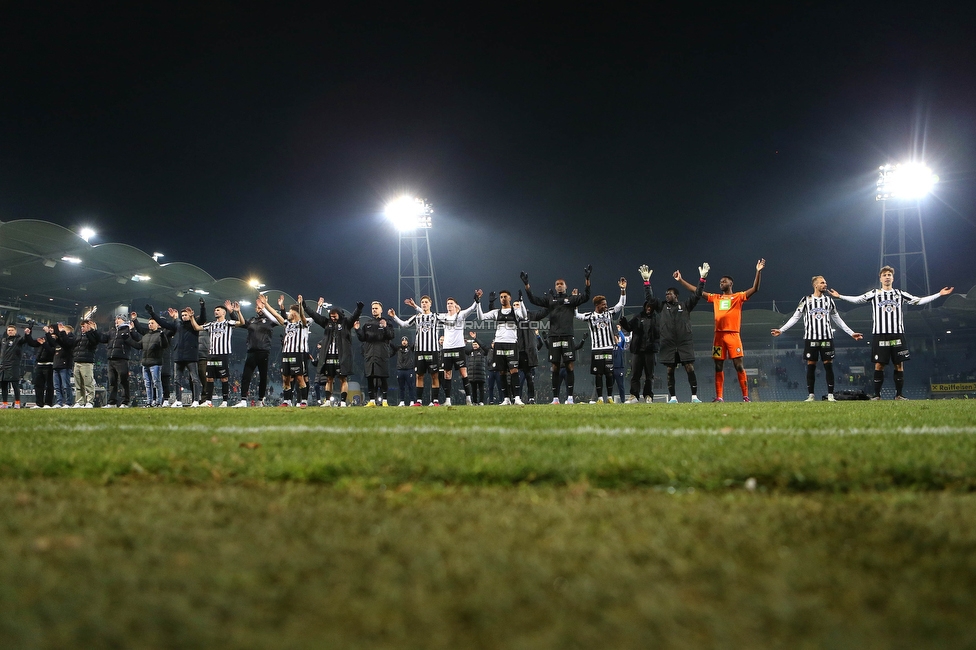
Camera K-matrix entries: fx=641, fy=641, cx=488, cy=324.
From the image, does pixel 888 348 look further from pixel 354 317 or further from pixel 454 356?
pixel 354 317

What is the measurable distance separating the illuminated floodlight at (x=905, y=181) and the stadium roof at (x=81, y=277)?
2832 centimetres

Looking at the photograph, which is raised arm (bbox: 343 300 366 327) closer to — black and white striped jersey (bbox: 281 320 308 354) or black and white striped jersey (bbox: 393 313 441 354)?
black and white striped jersey (bbox: 281 320 308 354)

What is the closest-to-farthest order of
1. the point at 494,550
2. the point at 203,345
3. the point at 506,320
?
the point at 494,550 < the point at 506,320 < the point at 203,345

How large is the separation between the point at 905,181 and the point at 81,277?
35.6 meters

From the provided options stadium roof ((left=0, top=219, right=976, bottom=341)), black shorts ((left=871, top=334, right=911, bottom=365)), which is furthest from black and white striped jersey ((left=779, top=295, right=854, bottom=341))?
stadium roof ((left=0, top=219, right=976, bottom=341))

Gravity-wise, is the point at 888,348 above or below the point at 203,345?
below

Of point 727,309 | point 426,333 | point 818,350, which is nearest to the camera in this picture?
point 727,309

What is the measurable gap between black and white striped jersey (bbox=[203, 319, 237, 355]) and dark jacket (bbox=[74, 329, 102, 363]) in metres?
2.79

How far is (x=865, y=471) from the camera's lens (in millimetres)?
2188

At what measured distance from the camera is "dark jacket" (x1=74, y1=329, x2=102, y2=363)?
43.9 ft

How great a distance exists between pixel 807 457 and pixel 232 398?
1030 inches

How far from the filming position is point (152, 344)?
535 inches

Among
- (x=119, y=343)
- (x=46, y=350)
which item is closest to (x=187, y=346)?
(x=119, y=343)

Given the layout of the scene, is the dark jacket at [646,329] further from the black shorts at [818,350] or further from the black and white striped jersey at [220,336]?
the black and white striped jersey at [220,336]
